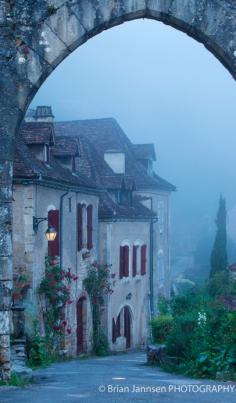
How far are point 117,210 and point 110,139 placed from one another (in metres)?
7.06

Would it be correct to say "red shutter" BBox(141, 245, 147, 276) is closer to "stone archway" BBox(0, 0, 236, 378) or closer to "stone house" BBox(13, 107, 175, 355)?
"stone house" BBox(13, 107, 175, 355)

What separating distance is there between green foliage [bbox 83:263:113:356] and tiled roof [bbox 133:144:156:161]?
1075 cm

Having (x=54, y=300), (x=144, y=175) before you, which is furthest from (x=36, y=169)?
(x=144, y=175)

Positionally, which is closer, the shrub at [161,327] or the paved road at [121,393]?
the paved road at [121,393]

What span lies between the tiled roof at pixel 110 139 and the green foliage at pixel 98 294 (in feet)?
29.1

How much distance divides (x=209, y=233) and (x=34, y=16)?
80899 mm

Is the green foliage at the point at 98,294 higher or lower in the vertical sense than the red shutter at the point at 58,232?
lower

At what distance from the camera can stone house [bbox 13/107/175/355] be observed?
61.7 ft

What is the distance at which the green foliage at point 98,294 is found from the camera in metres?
24.3

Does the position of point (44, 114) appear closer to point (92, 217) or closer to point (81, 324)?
point (92, 217)

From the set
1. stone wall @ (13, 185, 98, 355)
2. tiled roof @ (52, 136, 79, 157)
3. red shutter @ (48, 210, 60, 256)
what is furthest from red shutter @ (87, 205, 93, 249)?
red shutter @ (48, 210, 60, 256)

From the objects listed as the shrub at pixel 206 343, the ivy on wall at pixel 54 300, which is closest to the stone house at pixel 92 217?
the ivy on wall at pixel 54 300

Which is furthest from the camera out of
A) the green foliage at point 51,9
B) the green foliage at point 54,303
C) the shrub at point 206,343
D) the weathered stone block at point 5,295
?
the green foliage at point 54,303

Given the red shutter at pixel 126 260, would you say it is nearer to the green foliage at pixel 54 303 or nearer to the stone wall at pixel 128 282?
the stone wall at pixel 128 282
